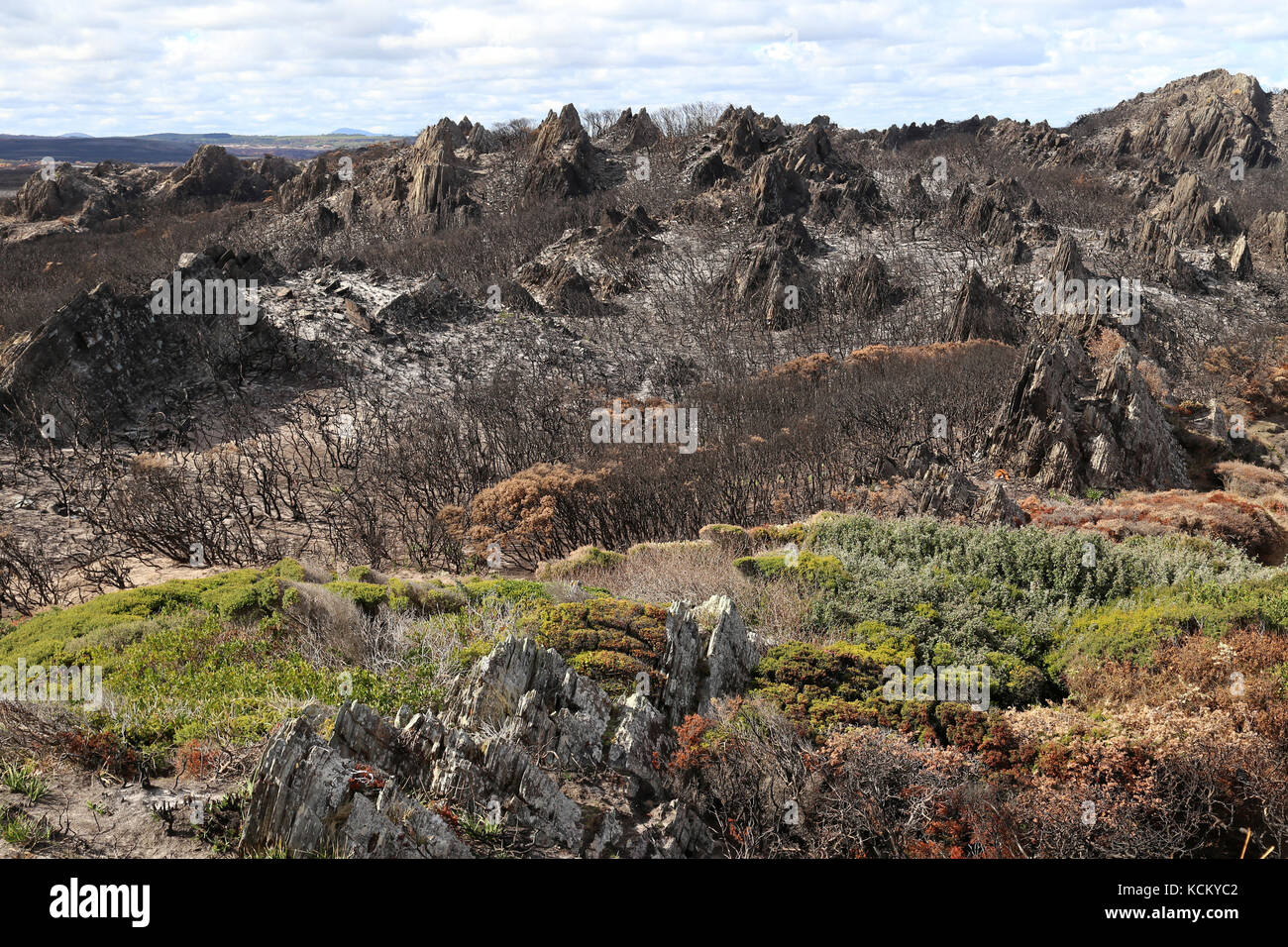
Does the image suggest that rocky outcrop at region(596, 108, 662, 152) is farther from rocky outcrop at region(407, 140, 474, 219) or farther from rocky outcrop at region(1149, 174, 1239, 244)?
rocky outcrop at region(1149, 174, 1239, 244)

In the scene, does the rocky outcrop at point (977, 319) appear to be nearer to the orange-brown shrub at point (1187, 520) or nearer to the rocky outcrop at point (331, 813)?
the orange-brown shrub at point (1187, 520)

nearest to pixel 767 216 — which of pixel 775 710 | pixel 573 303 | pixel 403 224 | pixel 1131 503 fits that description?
pixel 573 303

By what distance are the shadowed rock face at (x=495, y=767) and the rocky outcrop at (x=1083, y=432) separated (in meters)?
21.6

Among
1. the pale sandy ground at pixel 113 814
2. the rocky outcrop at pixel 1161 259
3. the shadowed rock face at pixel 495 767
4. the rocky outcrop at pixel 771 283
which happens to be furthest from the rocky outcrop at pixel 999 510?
the rocky outcrop at pixel 1161 259

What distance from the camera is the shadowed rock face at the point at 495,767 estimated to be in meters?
7.18

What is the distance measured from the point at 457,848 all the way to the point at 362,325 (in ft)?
118

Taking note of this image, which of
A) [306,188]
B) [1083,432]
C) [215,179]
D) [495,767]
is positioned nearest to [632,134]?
[306,188]

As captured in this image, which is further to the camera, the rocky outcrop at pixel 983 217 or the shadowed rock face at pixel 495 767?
the rocky outcrop at pixel 983 217

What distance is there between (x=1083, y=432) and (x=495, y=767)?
2686cm

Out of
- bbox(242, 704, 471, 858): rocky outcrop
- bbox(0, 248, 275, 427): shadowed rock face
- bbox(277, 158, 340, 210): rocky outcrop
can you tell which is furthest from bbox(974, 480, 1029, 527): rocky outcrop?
bbox(277, 158, 340, 210): rocky outcrop

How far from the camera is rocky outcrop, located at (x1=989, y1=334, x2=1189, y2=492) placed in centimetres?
2795

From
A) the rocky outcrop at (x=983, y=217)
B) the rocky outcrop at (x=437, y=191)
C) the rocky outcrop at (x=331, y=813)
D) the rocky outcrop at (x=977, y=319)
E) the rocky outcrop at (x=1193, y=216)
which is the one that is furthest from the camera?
the rocky outcrop at (x=437, y=191)

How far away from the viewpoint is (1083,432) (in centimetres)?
2845

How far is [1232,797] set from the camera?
9.18 m
